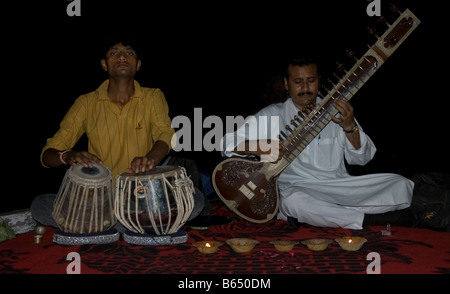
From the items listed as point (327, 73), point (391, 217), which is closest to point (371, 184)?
point (391, 217)

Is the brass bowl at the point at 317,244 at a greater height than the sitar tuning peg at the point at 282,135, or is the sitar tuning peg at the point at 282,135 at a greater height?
the sitar tuning peg at the point at 282,135

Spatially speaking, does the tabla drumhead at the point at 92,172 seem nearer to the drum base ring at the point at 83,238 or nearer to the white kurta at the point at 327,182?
the drum base ring at the point at 83,238

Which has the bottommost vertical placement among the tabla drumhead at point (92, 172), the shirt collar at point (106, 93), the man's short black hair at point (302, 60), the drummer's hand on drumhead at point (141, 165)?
the tabla drumhead at point (92, 172)

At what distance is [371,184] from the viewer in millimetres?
3666

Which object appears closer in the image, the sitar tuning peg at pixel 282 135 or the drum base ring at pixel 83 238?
the drum base ring at pixel 83 238

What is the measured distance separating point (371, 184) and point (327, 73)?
6.10 ft

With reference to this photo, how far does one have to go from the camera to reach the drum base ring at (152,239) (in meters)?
3.01

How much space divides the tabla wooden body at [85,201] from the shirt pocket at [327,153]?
1.42 meters

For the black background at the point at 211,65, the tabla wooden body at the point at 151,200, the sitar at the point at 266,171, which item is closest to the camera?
the tabla wooden body at the point at 151,200

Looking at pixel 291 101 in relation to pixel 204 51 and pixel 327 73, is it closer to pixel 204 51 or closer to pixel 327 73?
pixel 327 73

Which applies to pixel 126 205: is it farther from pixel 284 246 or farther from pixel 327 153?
pixel 327 153

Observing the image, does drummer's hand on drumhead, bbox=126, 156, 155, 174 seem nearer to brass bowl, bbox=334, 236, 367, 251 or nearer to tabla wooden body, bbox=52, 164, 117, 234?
tabla wooden body, bbox=52, 164, 117, 234

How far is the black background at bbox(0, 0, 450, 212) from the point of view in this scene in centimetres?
430

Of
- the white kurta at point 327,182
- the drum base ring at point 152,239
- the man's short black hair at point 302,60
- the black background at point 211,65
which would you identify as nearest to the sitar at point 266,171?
the white kurta at point 327,182
